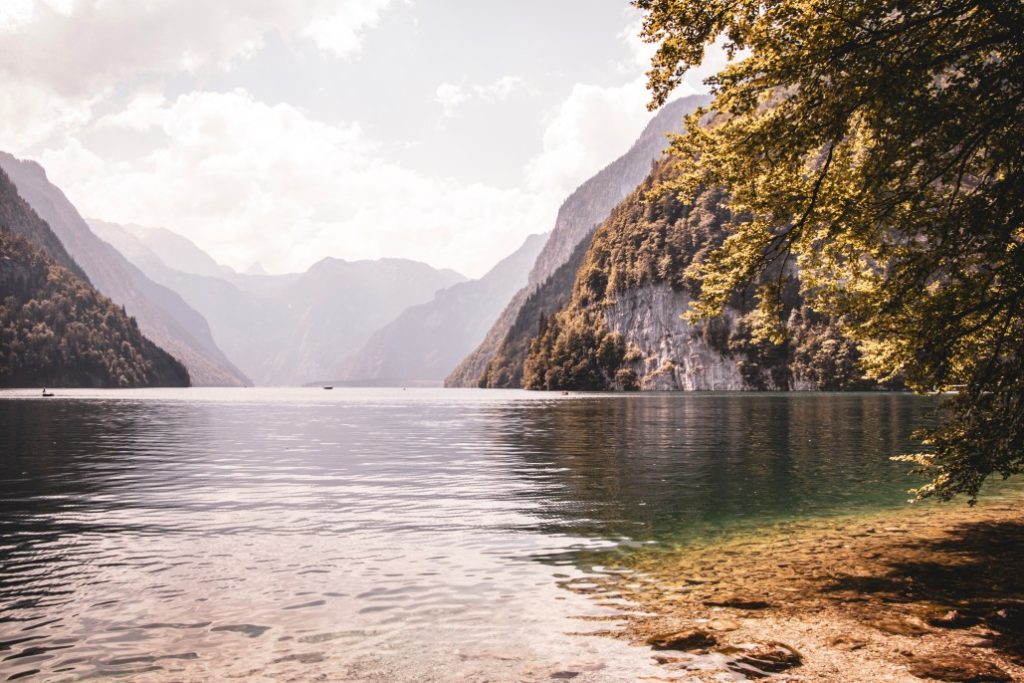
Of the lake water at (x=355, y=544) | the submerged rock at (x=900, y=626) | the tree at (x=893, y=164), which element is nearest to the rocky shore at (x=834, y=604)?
the submerged rock at (x=900, y=626)

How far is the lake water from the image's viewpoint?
452 inches

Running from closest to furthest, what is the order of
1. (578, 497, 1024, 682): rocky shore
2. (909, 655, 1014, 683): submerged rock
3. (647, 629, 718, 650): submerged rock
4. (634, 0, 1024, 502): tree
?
1. (909, 655, 1014, 683): submerged rock
2. (578, 497, 1024, 682): rocky shore
3. (647, 629, 718, 650): submerged rock
4. (634, 0, 1024, 502): tree

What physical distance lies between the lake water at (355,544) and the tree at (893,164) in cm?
794

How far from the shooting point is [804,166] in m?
16.9

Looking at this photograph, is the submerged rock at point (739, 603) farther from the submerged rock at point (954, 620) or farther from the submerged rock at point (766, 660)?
the submerged rock at point (954, 620)

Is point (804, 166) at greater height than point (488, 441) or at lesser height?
greater

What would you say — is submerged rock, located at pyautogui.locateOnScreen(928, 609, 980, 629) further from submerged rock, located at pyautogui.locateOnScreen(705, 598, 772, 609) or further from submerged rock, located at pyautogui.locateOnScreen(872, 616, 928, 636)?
submerged rock, located at pyautogui.locateOnScreen(705, 598, 772, 609)

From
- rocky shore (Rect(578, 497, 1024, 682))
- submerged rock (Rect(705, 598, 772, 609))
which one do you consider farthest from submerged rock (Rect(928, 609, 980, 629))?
submerged rock (Rect(705, 598, 772, 609))

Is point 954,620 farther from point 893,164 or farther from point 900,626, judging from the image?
point 893,164

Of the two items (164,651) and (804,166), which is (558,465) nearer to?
(804,166)

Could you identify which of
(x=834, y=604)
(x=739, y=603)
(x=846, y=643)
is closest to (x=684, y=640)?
(x=846, y=643)

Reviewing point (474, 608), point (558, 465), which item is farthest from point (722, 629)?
point (558, 465)

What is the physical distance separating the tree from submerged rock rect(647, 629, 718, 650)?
25.8 ft

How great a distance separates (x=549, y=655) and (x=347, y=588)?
568cm
